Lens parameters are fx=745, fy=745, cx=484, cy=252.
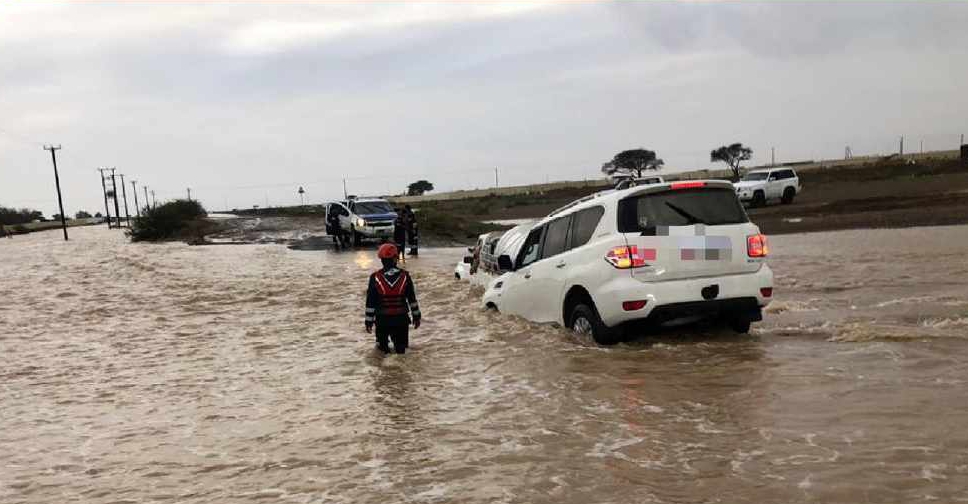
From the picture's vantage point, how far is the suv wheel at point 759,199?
35.6 meters

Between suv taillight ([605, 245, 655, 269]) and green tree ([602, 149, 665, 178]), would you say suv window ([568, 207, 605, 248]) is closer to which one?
suv taillight ([605, 245, 655, 269])

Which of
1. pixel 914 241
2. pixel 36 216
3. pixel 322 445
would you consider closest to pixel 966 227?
pixel 914 241

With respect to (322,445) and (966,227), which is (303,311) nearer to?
(322,445)

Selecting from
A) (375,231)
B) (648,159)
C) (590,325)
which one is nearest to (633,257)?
(590,325)

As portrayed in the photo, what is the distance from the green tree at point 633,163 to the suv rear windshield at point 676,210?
91169 millimetres

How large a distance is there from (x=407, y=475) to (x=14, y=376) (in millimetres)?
6625

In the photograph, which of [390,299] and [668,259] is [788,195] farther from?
[390,299]

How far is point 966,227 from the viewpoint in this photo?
2202 centimetres

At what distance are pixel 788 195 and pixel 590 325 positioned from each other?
3209 cm

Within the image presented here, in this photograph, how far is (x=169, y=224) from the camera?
5262 centimetres

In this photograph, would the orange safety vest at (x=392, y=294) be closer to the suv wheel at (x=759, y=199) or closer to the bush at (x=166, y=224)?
the suv wheel at (x=759, y=199)

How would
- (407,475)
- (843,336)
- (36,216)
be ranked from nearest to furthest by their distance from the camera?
(407,475) → (843,336) → (36,216)

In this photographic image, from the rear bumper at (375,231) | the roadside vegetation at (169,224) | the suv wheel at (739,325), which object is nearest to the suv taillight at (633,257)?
the suv wheel at (739,325)

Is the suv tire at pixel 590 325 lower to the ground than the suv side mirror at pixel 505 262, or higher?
lower
